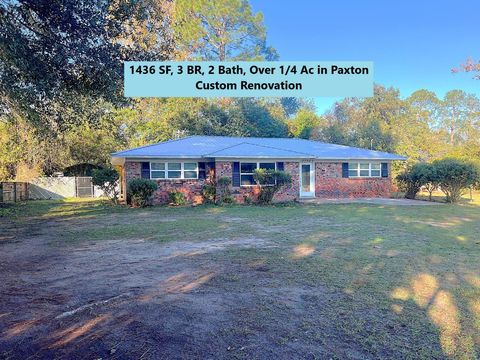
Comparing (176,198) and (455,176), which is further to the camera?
(455,176)

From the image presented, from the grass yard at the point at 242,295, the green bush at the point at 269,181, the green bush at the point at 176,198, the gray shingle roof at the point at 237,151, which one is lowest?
the grass yard at the point at 242,295

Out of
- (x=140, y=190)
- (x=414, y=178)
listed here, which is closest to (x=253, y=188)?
(x=140, y=190)

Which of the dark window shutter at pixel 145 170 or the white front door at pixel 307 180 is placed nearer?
the dark window shutter at pixel 145 170

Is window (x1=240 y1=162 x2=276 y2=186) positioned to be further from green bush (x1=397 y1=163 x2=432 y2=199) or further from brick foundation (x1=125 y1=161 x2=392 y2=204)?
green bush (x1=397 y1=163 x2=432 y2=199)

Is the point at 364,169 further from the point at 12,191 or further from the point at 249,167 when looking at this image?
the point at 12,191

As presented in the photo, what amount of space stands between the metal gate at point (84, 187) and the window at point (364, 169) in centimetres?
1786

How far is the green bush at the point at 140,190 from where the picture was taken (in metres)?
15.8

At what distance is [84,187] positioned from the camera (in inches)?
1008

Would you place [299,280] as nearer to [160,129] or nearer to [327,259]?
[327,259]

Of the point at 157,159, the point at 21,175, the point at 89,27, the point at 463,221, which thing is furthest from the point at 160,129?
the point at 463,221

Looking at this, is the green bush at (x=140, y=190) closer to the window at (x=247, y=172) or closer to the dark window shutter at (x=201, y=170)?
the dark window shutter at (x=201, y=170)

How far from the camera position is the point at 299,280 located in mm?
4836

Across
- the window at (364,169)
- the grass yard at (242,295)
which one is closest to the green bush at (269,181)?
the window at (364,169)

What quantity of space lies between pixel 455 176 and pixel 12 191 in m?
24.4
